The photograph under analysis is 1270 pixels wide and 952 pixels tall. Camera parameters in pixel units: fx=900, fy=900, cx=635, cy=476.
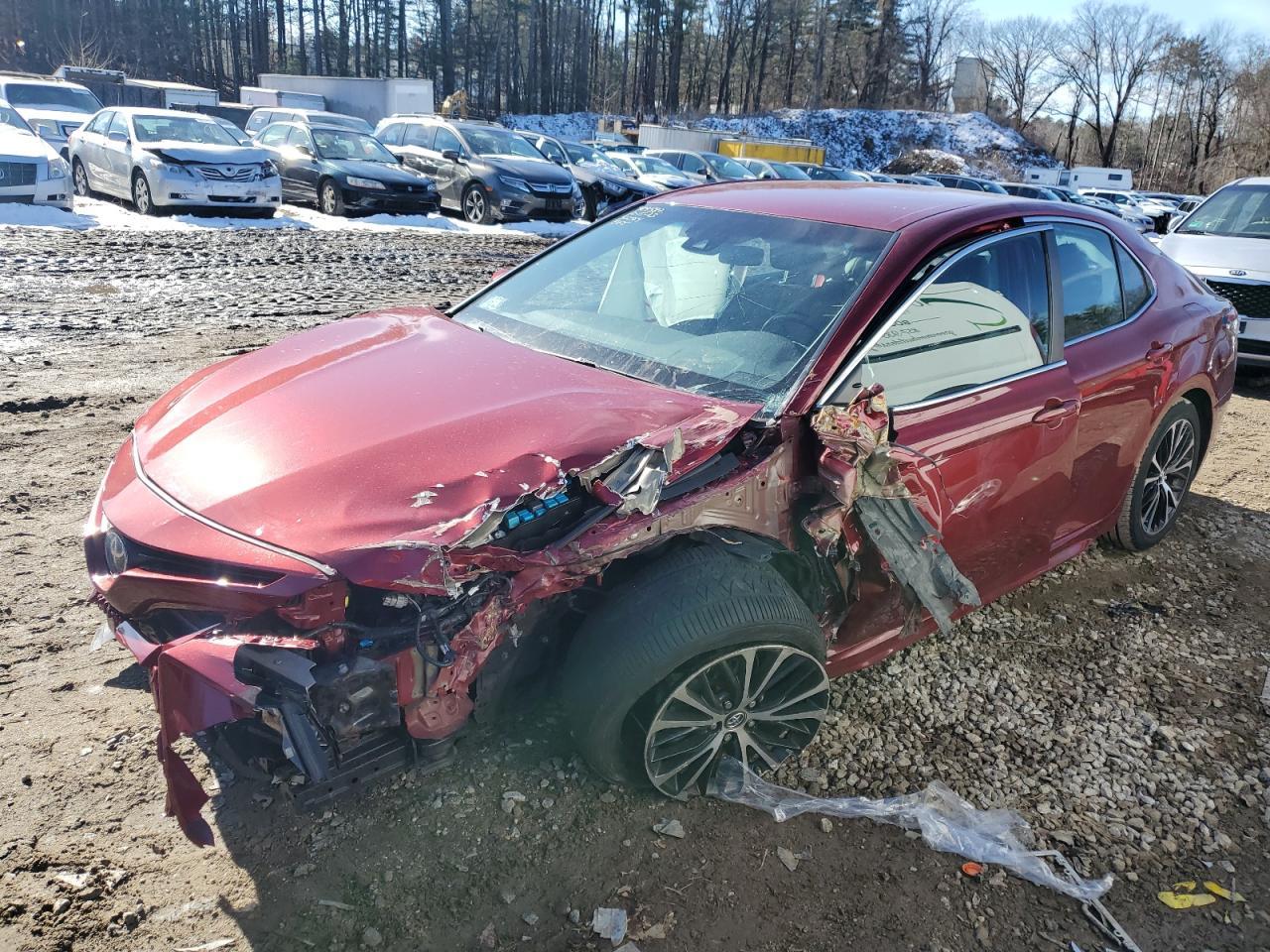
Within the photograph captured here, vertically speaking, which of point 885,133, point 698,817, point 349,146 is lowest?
point 698,817

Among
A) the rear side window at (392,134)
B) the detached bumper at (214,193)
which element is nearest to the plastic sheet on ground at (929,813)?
the detached bumper at (214,193)

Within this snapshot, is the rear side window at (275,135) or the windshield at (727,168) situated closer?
the rear side window at (275,135)

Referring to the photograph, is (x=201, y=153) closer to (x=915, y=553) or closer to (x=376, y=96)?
(x=915, y=553)

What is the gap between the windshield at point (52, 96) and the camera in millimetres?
17984

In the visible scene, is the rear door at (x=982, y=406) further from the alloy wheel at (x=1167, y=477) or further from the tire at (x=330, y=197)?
the tire at (x=330, y=197)

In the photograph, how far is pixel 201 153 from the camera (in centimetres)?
1338

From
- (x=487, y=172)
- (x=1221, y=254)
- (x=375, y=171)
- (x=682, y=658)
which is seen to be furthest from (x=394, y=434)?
(x=487, y=172)

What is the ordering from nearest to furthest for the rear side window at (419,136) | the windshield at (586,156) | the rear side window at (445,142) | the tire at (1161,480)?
the tire at (1161,480) → the rear side window at (445,142) → the rear side window at (419,136) → the windshield at (586,156)

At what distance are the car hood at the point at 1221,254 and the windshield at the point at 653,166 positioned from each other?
14022 millimetres

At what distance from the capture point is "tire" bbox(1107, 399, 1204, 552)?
4.20 meters

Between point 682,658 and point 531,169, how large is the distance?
1517 centimetres

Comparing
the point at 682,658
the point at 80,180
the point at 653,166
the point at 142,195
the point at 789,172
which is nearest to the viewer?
the point at 682,658

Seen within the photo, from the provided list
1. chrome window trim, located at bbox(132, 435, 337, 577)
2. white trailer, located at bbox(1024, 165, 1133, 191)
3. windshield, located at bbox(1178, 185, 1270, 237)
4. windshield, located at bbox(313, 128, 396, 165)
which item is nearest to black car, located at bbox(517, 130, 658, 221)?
windshield, located at bbox(313, 128, 396, 165)

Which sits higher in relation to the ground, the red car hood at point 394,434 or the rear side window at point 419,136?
the rear side window at point 419,136
